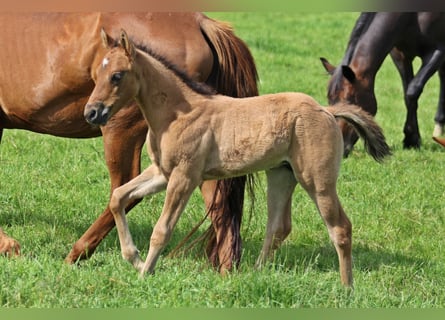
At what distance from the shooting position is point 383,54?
1090cm

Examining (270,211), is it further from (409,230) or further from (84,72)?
(409,230)

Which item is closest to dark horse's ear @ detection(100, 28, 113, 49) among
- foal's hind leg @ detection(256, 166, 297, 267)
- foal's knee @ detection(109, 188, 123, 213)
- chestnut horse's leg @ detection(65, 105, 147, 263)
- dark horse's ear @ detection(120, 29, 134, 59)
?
dark horse's ear @ detection(120, 29, 134, 59)

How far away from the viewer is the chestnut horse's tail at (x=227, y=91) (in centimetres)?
608

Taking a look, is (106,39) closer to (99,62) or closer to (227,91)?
(99,62)

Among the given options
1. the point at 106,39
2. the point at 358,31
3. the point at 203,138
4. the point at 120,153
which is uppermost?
the point at 106,39

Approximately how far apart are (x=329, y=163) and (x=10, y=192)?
11.2ft

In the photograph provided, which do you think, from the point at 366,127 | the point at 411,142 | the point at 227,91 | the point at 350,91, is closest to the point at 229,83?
the point at 227,91

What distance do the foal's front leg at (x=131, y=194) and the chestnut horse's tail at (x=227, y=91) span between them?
2.10ft

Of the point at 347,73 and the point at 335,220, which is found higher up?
the point at 335,220

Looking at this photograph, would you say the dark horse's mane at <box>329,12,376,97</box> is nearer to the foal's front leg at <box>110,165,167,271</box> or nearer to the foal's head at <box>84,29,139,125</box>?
the foal's front leg at <box>110,165,167,271</box>

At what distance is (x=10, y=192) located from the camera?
7.83 meters

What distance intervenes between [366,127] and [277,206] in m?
0.75

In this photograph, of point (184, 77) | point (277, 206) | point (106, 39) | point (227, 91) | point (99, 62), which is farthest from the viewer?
point (227, 91)

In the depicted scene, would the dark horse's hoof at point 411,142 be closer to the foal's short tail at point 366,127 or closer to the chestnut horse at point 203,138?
the foal's short tail at point 366,127
